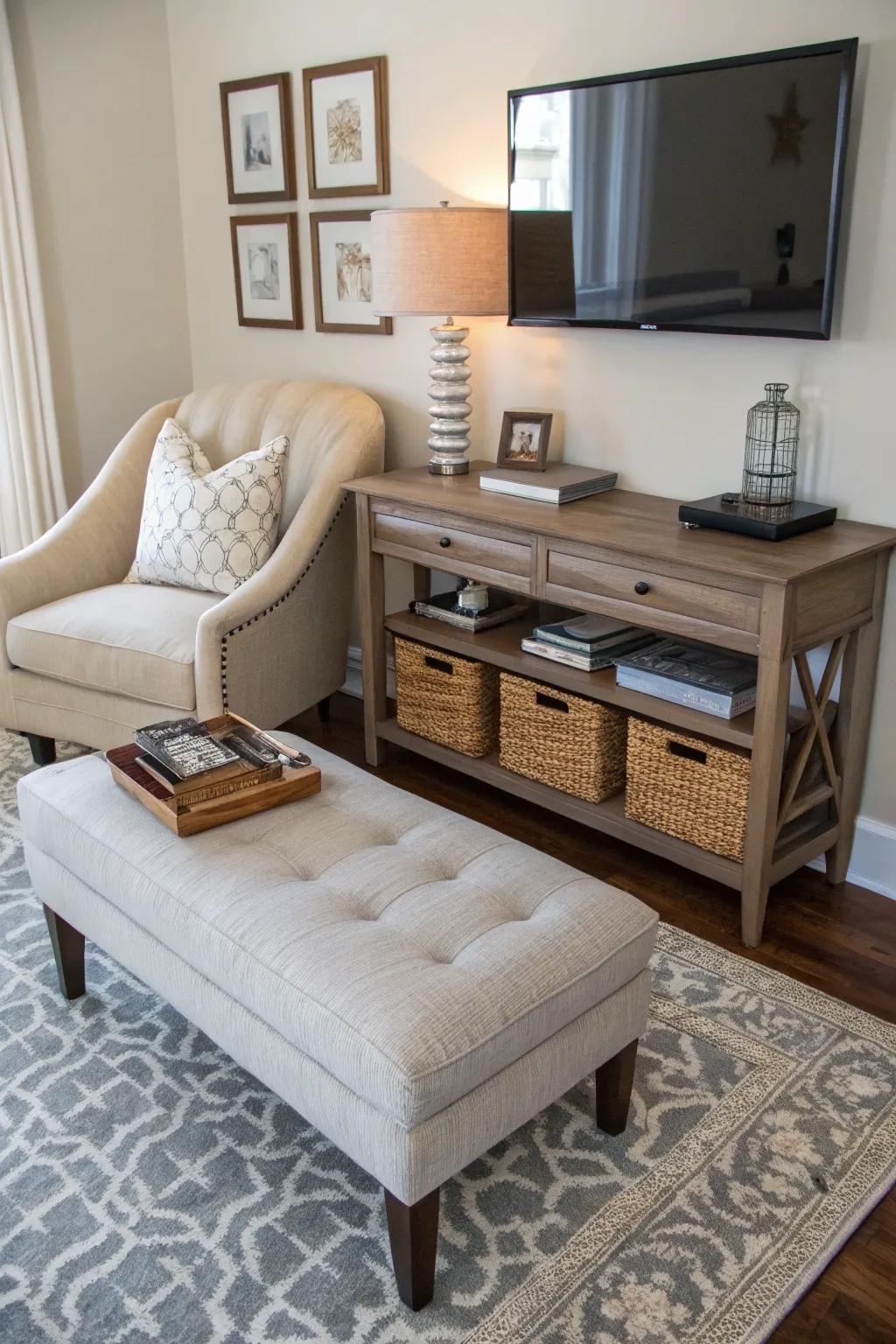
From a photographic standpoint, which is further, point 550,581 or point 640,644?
Answer: point 640,644

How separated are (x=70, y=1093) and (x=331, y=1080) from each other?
671mm

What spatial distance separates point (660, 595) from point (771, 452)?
393mm

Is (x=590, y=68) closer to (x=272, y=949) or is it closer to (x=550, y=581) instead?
(x=550, y=581)

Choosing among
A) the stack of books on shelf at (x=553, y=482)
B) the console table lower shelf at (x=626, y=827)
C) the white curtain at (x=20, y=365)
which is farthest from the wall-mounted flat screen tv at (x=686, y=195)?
the white curtain at (x=20, y=365)

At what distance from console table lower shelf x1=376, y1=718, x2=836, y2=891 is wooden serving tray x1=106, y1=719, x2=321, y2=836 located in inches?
33.1

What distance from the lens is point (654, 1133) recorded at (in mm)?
1854

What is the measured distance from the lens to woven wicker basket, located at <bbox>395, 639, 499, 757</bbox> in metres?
2.93

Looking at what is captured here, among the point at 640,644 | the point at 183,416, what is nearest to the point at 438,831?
the point at 640,644

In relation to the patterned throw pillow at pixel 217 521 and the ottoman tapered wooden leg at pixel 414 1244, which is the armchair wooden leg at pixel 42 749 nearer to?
the patterned throw pillow at pixel 217 521

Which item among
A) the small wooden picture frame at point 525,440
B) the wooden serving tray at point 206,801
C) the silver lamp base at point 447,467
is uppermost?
the small wooden picture frame at point 525,440

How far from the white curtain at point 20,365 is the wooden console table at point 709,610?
1370 millimetres

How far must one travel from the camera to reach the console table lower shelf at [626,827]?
2.41 m

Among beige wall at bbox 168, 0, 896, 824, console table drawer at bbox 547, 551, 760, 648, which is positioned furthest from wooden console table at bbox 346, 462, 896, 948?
beige wall at bbox 168, 0, 896, 824

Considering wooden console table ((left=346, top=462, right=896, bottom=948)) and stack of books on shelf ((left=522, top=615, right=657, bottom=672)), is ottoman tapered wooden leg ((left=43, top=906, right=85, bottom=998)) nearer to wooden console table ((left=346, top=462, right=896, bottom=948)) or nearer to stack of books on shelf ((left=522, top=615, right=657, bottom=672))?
wooden console table ((left=346, top=462, right=896, bottom=948))
